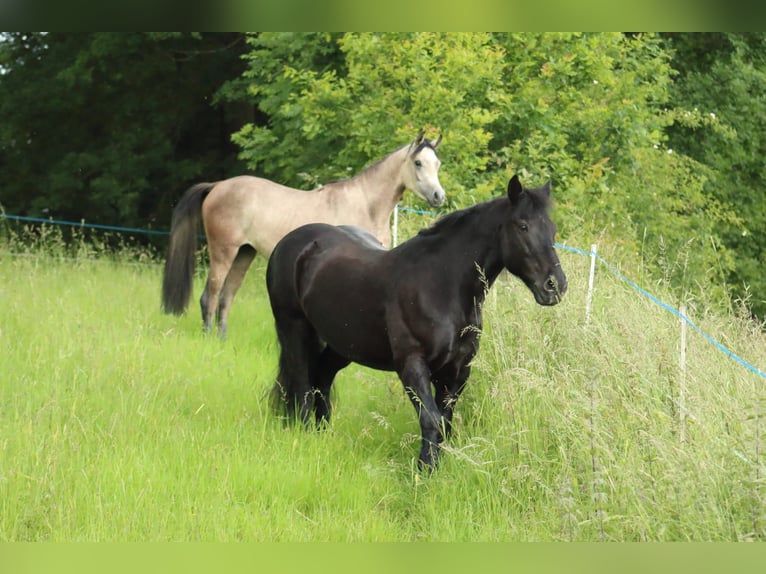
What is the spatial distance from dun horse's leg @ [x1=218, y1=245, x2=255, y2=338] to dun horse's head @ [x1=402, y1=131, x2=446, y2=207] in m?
2.50

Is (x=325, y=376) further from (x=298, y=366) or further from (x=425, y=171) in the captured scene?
(x=425, y=171)

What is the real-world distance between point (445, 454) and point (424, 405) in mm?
379

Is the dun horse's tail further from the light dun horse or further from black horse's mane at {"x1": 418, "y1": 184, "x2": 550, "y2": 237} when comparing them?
black horse's mane at {"x1": 418, "y1": 184, "x2": 550, "y2": 237}

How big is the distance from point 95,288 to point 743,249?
51.4ft

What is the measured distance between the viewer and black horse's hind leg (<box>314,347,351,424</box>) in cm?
634

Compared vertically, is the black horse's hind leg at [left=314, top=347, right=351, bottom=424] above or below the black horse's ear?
below

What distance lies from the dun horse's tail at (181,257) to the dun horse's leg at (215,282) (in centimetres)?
21

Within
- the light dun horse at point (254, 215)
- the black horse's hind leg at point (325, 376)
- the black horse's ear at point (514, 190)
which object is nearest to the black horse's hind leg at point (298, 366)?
the black horse's hind leg at point (325, 376)

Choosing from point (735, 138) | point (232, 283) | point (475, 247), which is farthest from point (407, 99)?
point (735, 138)

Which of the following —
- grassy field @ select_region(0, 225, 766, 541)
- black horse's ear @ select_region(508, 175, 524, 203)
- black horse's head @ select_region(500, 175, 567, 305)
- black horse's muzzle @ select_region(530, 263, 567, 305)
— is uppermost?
black horse's ear @ select_region(508, 175, 524, 203)

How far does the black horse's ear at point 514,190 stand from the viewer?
484 centimetres

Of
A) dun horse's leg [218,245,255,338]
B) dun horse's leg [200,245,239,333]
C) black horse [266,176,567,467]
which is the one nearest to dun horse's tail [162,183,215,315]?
dun horse's leg [200,245,239,333]

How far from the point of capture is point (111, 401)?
6.34 m
